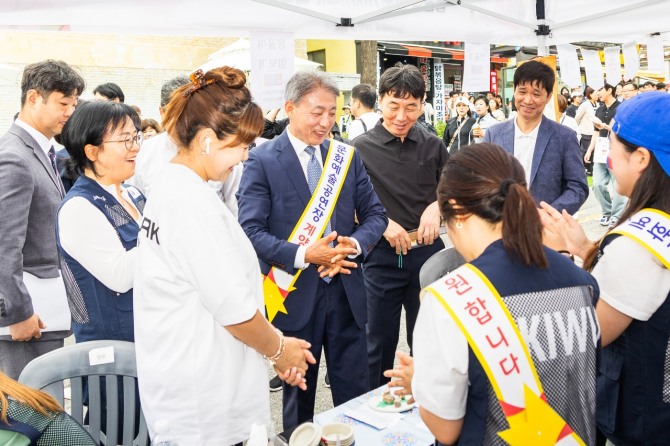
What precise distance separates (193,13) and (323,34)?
994mm

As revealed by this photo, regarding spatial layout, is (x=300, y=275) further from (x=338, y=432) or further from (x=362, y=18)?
(x=362, y=18)

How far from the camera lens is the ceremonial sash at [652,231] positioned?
1.60m

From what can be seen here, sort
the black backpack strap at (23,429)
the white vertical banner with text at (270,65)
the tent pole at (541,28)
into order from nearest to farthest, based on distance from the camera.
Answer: the black backpack strap at (23,429) < the white vertical banner with text at (270,65) < the tent pole at (541,28)

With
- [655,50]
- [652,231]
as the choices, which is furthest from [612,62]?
[652,231]

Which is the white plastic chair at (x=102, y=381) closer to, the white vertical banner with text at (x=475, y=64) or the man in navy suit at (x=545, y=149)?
the man in navy suit at (x=545, y=149)

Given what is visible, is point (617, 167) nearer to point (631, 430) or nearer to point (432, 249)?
point (631, 430)

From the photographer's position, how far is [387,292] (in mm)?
3363

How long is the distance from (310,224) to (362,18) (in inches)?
87.5

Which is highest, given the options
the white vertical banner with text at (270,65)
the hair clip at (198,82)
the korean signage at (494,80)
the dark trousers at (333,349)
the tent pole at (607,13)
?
the korean signage at (494,80)

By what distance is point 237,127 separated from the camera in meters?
1.74

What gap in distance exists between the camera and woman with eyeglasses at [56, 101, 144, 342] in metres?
2.20

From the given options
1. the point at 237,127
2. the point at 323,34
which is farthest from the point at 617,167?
the point at 323,34

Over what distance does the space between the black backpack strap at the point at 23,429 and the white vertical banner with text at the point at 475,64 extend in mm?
4550

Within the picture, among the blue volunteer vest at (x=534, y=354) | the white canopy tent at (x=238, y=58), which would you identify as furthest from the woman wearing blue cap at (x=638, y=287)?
the white canopy tent at (x=238, y=58)
